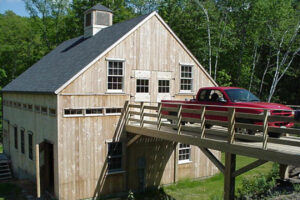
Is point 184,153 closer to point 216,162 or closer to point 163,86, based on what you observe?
point 163,86

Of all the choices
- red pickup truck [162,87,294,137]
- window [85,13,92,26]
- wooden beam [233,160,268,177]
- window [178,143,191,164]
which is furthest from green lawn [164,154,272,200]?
window [85,13,92,26]

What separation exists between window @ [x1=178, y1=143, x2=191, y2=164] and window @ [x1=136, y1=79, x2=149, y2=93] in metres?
4.07

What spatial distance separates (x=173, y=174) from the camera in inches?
698

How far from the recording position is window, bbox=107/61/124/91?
51.1 ft

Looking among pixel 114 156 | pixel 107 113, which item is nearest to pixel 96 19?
pixel 107 113

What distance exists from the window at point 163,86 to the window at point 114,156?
12.5 feet

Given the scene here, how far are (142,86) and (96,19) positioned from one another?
23.6 feet

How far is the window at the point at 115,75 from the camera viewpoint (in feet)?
51.1

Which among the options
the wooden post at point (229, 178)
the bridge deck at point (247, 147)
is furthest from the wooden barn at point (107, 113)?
the wooden post at point (229, 178)

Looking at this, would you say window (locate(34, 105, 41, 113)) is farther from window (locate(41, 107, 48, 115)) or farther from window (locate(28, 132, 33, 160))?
window (locate(28, 132, 33, 160))

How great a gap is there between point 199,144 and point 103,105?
19.2 ft

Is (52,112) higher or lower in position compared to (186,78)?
lower

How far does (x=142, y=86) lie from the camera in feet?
54.4

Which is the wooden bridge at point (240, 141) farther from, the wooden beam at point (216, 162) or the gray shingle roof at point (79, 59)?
the gray shingle roof at point (79, 59)
